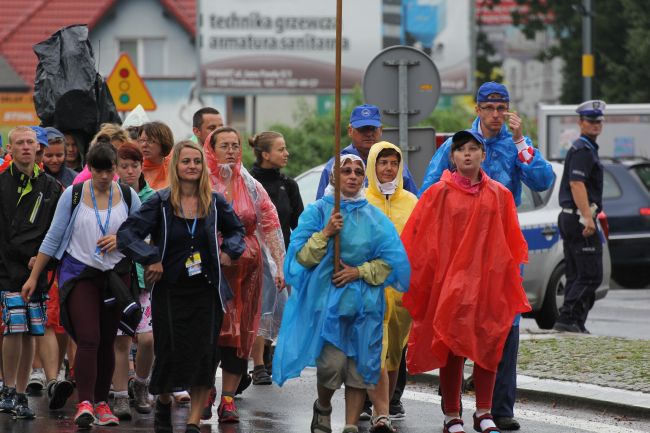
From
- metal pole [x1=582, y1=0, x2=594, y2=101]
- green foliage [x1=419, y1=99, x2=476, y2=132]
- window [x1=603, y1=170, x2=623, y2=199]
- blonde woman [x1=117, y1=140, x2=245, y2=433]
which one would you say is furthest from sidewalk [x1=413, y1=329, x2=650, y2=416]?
green foliage [x1=419, y1=99, x2=476, y2=132]

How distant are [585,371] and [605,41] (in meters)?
26.4

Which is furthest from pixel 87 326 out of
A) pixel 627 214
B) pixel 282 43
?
pixel 282 43

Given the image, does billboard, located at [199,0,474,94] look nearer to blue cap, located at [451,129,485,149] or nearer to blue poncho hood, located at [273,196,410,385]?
blue cap, located at [451,129,485,149]

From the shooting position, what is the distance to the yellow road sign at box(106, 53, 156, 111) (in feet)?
62.1

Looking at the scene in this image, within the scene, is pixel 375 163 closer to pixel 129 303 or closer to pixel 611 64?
pixel 129 303

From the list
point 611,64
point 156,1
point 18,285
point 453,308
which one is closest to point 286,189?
point 18,285

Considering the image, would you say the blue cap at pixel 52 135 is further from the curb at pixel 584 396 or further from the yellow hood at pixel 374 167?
the curb at pixel 584 396

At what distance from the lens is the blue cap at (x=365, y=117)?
32.6ft

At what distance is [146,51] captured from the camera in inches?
1902

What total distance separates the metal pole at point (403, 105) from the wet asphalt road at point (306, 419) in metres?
3.15

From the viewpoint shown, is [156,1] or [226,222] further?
[156,1]

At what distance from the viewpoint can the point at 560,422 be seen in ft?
31.1

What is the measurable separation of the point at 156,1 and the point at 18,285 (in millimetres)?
38435

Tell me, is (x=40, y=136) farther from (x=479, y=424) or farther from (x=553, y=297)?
(x=553, y=297)
